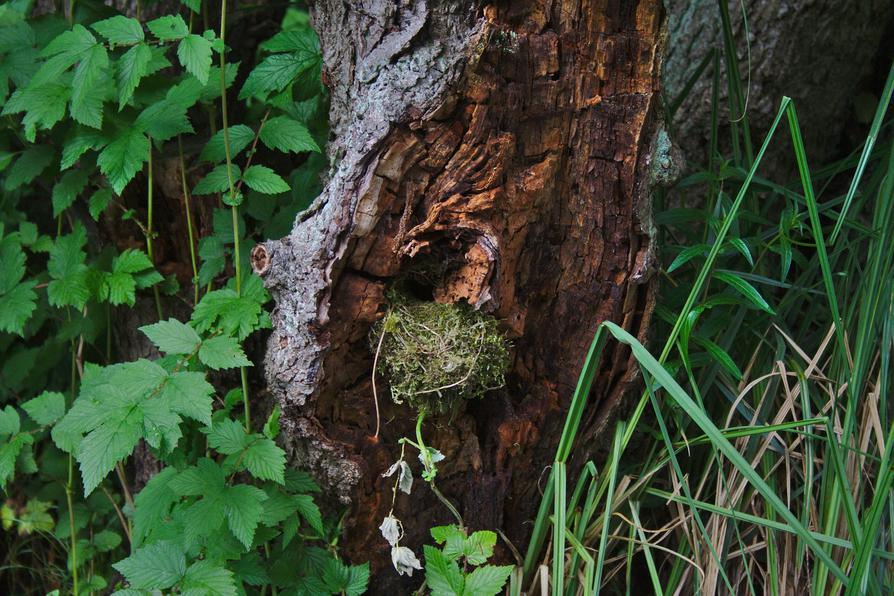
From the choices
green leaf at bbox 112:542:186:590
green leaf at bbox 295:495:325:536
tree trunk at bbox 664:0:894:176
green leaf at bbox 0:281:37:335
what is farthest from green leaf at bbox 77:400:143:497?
tree trunk at bbox 664:0:894:176

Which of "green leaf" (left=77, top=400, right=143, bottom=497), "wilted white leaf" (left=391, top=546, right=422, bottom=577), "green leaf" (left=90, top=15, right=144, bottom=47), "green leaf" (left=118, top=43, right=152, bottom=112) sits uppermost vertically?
"green leaf" (left=90, top=15, right=144, bottom=47)

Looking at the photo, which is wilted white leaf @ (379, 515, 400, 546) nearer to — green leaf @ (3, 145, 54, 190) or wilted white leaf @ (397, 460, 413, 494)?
wilted white leaf @ (397, 460, 413, 494)

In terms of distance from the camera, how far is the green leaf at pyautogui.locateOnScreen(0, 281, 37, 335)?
1626 mm

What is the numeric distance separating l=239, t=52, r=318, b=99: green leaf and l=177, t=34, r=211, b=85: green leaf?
0.16 metres

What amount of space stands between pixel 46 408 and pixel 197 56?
0.87 metres

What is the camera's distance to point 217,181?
4.87ft

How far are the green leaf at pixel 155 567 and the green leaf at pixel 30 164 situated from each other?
2.90 ft

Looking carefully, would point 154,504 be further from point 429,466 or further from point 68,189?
point 68,189

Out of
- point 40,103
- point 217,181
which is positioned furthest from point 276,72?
point 40,103

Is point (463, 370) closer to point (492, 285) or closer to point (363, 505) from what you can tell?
point (492, 285)

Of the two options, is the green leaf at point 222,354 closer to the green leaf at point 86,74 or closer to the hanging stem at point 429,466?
the hanging stem at point 429,466

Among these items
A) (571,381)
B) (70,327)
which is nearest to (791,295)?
(571,381)

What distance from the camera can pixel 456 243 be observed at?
1.30 metres

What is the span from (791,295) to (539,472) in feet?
2.26
